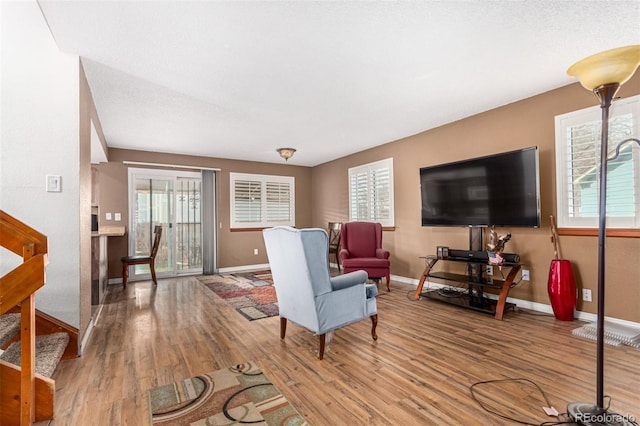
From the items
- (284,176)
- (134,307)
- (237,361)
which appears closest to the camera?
(237,361)

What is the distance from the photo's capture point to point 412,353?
96.1 inches

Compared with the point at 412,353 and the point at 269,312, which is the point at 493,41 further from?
the point at 269,312

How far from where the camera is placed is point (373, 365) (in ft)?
7.39

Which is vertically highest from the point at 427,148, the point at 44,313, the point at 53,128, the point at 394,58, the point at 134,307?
the point at 394,58

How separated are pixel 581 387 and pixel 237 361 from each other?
235cm

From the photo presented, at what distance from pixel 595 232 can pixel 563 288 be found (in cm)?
63

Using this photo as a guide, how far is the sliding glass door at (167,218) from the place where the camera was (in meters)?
5.66

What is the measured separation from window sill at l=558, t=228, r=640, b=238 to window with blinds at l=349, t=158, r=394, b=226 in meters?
2.53

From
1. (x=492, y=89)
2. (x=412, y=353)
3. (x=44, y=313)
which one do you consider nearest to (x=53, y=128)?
(x=44, y=313)

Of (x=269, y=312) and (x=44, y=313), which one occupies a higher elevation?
(x=44, y=313)

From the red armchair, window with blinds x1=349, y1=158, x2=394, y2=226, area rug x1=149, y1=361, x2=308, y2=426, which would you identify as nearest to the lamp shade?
area rug x1=149, y1=361, x2=308, y2=426

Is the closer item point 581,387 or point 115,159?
point 581,387

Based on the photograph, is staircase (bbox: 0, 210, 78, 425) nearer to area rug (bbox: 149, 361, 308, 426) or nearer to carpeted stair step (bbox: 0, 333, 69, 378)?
carpeted stair step (bbox: 0, 333, 69, 378)

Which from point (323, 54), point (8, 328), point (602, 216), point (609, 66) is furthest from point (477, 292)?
point (8, 328)
